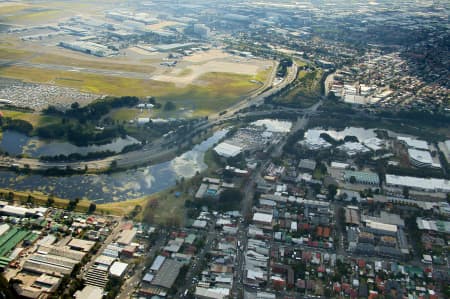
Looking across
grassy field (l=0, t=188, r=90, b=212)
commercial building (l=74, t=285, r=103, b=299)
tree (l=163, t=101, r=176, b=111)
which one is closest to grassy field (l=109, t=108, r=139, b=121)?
tree (l=163, t=101, r=176, b=111)

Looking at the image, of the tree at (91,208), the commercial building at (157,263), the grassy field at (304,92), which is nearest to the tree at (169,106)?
the grassy field at (304,92)

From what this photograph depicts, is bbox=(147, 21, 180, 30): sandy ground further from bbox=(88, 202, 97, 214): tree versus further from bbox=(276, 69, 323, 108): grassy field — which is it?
bbox=(88, 202, 97, 214): tree

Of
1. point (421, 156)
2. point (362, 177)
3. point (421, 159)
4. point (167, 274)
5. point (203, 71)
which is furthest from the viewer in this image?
point (203, 71)

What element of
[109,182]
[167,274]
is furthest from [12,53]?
[167,274]

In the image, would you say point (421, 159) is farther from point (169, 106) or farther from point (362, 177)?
point (169, 106)

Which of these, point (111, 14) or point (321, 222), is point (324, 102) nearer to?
point (321, 222)

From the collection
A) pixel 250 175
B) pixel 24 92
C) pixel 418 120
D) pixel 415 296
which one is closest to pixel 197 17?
pixel 24 92

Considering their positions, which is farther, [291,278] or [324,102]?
[324,102]
